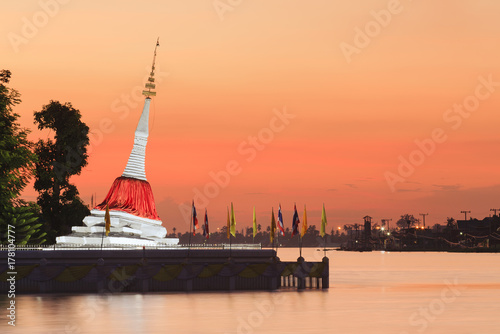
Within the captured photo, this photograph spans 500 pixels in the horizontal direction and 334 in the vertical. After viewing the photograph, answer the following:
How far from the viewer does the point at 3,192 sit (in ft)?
204

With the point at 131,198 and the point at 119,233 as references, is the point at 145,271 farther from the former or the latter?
the point at 131,198

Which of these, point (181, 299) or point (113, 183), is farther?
point (113, 183)

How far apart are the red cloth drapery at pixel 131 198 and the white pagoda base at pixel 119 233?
722 millimetres

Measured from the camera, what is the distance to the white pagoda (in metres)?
68.8

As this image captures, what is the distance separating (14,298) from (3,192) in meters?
13.2

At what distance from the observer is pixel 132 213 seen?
72.4 metres

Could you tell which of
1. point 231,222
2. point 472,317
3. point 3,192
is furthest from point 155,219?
point 472,317

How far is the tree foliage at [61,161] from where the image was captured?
90438mm

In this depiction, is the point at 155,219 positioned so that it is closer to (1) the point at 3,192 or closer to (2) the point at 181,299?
(1) the point at 3,192

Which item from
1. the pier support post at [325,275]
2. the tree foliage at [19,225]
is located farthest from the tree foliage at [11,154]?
the pier support post at [325,275]

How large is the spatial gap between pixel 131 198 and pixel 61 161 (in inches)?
806
